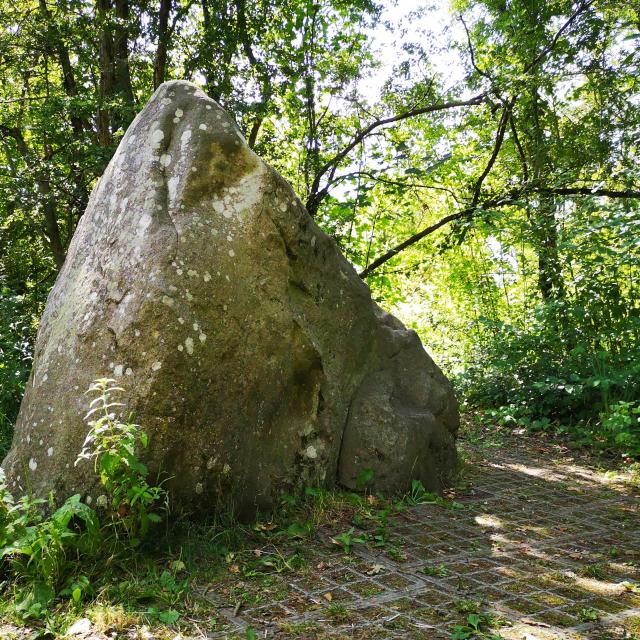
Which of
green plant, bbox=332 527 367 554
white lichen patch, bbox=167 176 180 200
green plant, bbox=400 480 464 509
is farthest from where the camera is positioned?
green plant, bbox=400 480 464 509

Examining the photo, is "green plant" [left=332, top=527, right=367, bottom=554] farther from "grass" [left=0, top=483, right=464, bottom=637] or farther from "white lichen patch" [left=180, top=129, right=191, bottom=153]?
"white lichen patch" [left=180, top=129, right=191, bottom=153]

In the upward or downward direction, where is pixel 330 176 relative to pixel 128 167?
upward

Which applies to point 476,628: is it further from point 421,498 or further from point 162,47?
point 162,47

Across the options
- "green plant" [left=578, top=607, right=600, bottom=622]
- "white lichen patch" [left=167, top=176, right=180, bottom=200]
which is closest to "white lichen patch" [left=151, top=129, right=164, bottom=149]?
"white lichen patch" [left=167, top=176, right=180, bottom=200]

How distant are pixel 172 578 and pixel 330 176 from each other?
7474 mm

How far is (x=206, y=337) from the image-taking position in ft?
12.2

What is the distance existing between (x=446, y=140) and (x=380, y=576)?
30.9 feet

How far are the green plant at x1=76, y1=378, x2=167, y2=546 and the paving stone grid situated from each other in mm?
651

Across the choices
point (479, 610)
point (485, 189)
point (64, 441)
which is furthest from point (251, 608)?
point (485, 189)

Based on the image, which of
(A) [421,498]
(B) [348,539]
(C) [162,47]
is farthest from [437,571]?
(C) [162,47]

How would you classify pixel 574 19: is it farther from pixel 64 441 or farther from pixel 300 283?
pixel 64 441

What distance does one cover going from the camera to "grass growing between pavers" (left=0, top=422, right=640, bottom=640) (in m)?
2.81

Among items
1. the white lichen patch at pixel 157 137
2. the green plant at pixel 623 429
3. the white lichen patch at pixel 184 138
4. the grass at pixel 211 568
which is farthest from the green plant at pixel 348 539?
the green plant at pixel 623 429

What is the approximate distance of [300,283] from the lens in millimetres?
4527
